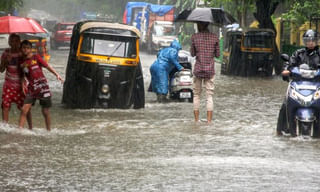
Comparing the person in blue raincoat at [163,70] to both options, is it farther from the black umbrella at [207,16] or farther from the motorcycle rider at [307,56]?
the motorcycle rider at [307,56]

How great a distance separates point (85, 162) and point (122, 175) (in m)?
1.00

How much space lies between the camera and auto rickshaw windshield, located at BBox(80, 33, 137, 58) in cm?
1677

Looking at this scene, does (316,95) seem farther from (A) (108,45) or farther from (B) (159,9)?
(B) (159,9)

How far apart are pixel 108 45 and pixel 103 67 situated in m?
0.59

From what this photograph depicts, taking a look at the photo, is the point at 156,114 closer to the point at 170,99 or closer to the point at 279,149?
the point at 170,99

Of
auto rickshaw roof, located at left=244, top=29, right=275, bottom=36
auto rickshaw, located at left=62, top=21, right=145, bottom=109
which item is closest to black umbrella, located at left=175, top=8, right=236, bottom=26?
auto rickshaw, located at left=62, top=21, right=145, bottom=109

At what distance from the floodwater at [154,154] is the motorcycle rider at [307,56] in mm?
995

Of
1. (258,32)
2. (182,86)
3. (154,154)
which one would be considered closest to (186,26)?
(258,32)

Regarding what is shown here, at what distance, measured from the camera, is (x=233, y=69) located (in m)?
31.6

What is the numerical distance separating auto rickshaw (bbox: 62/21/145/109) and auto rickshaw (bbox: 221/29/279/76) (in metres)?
14.2

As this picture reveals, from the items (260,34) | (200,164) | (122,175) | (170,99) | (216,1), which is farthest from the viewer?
(216,1)

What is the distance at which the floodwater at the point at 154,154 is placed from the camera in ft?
27.2

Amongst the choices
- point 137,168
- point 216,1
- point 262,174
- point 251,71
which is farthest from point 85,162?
point 216,1

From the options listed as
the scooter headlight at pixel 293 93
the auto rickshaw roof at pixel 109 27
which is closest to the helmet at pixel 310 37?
the scooter headlight at pixel 293 93
